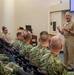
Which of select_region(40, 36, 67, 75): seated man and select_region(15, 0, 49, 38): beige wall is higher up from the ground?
select_region(15, 0, 49, 38): beige wall

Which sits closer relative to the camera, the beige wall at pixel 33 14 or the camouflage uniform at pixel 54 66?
the camouflage uniform at pixel 54 66

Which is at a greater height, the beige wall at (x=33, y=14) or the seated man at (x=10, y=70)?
the beige wall at (x=33, y=14)

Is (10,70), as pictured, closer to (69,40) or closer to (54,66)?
Result: (54,66)

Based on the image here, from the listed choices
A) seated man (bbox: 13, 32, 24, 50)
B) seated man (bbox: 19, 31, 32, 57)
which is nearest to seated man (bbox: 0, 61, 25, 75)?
seated man (bbox: 19, 31, 32, 57)

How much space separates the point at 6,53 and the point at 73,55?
1621 mm

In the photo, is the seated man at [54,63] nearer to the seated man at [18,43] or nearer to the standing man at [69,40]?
the seated man at [18,43]

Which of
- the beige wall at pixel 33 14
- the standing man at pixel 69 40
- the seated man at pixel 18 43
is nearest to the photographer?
the seated man at pixel 18 43

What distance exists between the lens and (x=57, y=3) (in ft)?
31.1

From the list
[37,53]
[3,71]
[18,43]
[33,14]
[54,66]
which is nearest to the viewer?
[3,71]

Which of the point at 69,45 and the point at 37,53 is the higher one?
the point at 37,53

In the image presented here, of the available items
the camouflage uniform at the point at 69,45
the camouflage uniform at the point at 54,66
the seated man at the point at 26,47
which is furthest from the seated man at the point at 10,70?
the camouflage uniform at the point at 69,45

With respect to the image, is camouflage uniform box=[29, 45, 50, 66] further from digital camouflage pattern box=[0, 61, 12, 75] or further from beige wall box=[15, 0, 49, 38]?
beige wall box=[15, 0, 49, 38]

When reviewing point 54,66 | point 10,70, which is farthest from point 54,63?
point 10,70

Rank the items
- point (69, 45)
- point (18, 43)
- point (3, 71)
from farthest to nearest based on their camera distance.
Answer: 1. point (69, 45)
2. point (18, 43)
3. point (3, 71)
